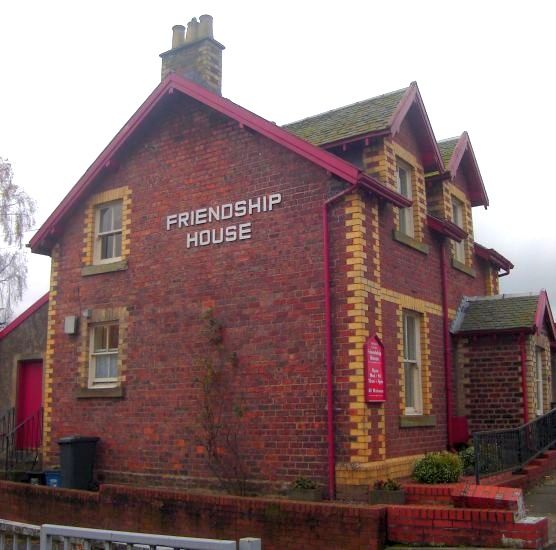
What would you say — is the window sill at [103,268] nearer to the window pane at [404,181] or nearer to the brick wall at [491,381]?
the window pane at [404,181]

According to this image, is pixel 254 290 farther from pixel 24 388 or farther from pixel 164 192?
pixel 24 388

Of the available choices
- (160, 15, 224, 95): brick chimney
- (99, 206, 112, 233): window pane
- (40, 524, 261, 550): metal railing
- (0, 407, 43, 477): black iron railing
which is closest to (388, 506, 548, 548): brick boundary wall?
(40, 524, 261, 550): metal railing

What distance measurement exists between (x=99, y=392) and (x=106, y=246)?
3.08 metres

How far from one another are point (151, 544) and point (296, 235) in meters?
7.77

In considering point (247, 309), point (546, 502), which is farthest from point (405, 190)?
point (546, 502)

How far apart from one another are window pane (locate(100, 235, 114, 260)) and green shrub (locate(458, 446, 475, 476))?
26.3 feet

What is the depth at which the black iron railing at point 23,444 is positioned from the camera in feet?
52.3

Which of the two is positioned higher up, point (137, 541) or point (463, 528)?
point (137, 541)

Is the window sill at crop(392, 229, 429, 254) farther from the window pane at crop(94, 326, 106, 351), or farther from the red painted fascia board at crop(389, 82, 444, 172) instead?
the window pane at crop(94, 326, 106, 351)

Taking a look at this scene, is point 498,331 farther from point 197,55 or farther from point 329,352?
point 197,55

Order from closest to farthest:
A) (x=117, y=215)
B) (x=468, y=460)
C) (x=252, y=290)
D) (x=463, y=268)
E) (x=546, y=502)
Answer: (x=546, y=502) < (x=252, y=290) < (x=468, y=460) < (x=117, y=215) < (x=463, y=268)

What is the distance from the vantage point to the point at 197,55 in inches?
630

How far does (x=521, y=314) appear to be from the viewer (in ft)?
48.2

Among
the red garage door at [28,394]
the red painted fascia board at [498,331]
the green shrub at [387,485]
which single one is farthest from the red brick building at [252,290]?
the red garage door at [28,394]
